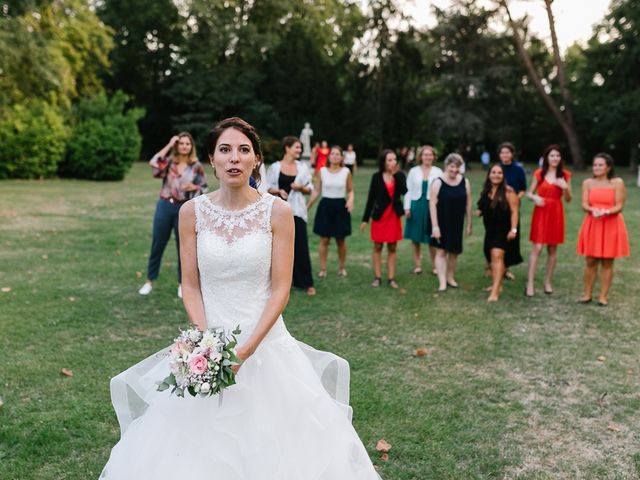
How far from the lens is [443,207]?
8781mm

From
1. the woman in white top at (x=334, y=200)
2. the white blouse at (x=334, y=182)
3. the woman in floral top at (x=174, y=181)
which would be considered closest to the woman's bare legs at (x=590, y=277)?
the woman in white top at (x=334, y=200)

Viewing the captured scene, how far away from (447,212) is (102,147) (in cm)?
2071

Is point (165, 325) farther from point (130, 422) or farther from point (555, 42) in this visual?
point (555, 42)

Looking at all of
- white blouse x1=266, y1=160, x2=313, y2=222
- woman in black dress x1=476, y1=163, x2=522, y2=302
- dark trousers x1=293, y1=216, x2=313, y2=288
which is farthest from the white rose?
woman in black dress x1=476, y1=163, x2=522, y2=302

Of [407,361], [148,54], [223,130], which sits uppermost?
[148,54]

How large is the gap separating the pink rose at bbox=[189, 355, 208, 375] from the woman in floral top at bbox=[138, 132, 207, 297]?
17.6 ft

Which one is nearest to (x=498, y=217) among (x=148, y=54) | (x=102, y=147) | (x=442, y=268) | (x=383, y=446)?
(x=442, y=268)

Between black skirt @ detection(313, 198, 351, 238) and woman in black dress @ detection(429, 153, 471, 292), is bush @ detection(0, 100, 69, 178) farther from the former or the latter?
woman in black dress @ detection(429, 153, 471, 292)

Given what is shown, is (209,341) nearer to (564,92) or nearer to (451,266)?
(451,266)

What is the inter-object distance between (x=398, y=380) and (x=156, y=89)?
158 ft

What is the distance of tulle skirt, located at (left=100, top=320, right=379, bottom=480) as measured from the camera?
2.78 m

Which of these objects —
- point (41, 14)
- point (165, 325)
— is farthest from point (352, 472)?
point (41, 14)

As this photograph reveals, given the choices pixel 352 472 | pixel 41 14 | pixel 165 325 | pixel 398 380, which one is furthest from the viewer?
pixel 41 14

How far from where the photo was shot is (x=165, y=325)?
22.3 ft
